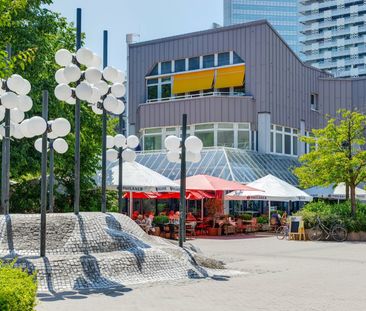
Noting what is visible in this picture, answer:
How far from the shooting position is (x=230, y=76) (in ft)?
137

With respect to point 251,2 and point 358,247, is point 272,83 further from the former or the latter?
point 251,2

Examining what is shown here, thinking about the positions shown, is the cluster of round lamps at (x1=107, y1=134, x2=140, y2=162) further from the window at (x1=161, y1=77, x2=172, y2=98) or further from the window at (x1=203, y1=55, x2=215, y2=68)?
the window at (x1=161, y1=77, x2=172, y2=98)

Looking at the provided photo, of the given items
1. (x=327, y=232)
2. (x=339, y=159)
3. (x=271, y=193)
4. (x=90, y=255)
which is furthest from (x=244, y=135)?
(x=90, y=255)

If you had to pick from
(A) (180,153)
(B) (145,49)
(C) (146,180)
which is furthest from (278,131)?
(A) (180,153)

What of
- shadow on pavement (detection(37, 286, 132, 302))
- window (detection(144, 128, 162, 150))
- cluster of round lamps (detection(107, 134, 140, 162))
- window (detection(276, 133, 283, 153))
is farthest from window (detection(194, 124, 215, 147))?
shadow on pavement (detection(37, 286, 132, 302))

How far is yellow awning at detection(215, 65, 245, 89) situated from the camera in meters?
41.4

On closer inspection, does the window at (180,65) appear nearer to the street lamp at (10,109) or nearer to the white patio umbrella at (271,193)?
the white patio umbrella at (271,193)

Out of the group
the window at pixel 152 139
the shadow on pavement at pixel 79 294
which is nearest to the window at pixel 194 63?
the window at pixel 152 139

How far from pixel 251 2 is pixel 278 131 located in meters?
128

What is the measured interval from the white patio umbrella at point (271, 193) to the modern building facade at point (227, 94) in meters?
5.12

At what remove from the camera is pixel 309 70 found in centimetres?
4712

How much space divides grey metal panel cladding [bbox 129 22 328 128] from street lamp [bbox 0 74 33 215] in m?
26.8

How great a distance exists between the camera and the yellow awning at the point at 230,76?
4141 cm

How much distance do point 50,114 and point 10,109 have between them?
831 cm
